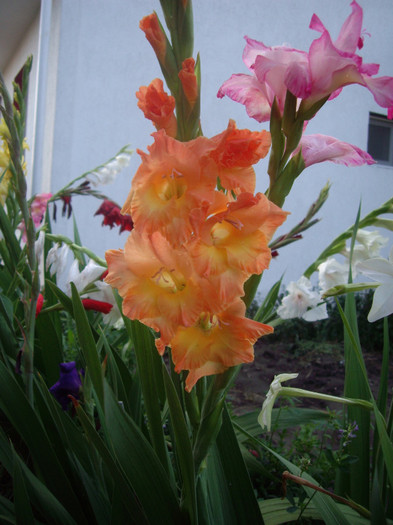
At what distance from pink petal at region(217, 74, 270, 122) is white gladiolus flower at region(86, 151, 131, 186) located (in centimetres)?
125

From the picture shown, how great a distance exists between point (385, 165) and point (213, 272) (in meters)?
5.27

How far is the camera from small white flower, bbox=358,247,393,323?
23.8 inches

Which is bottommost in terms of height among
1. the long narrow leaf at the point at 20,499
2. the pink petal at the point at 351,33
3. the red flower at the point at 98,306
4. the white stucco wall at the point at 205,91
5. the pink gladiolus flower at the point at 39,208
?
the long narrow leaf at the point at 20,499

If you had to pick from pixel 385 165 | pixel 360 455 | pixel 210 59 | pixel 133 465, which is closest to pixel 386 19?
pixel 385 165

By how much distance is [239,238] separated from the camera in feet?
1.38

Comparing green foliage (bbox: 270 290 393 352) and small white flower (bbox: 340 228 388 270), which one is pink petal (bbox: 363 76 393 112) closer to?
small white flower (bbox: 340 228 388 270)

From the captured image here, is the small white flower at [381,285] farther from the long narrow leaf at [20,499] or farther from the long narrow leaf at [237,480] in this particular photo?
the long narrow leaf at [20,499]

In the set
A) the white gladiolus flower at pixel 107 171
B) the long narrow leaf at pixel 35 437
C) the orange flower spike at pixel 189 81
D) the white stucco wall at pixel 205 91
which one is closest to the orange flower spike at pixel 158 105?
the orange flower spike at pixel 189 81

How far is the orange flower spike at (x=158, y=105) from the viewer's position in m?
0.43

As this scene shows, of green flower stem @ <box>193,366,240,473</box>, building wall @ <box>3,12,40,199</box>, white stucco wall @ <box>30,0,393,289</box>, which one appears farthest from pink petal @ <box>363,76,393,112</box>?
building wall @ <box>3,12,40,199</box>

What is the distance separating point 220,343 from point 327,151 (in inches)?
10.0

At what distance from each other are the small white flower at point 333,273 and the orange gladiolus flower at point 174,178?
69 cm

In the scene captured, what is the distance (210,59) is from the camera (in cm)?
389

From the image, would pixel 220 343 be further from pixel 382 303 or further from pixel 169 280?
pixel 382 303
